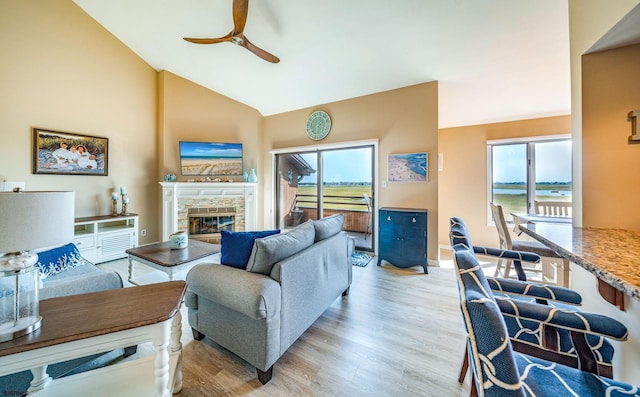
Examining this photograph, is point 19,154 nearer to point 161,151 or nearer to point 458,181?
point 161,151

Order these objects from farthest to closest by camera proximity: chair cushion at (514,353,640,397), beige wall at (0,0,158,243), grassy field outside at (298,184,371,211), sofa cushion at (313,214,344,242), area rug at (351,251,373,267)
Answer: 1. grassy field outside at (298,184,371,211)
2. area rug at (351,251,373,267)
3. beige wall at (0,0,158,243)
4. sofa cushion at (313,214,344,242)
5. chair cushion at (514,353,640,397)

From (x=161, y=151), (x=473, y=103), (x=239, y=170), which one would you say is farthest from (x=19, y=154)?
(x=473, y=103)

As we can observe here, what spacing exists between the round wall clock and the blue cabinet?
1963 mm

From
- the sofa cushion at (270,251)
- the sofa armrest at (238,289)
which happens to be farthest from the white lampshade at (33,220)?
the sofa cushion at (270,251)

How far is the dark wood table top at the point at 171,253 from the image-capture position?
7.28 ft

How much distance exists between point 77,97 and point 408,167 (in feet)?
17.6

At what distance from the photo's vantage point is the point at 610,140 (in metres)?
1.24

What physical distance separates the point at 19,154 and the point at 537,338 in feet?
18.7

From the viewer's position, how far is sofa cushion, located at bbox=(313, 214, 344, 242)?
201cm

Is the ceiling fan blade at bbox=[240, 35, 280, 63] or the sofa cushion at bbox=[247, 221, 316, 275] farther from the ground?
the ceiling fan blade at bbox=[240, 35, 280, 63]

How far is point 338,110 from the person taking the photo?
413 cm

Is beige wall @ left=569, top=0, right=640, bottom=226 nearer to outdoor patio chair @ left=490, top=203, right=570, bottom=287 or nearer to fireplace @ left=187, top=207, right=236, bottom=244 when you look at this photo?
outdoor patio chair @ left=490, top=203, right=570, bottom=287

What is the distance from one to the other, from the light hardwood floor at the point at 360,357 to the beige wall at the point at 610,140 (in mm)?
1293

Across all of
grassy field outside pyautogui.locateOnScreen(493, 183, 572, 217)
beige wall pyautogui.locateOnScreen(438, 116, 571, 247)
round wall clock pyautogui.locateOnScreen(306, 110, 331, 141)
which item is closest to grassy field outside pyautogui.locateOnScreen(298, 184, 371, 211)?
round wall clock pyautogui.locateOnScreen(306, 110, 331, 141)
